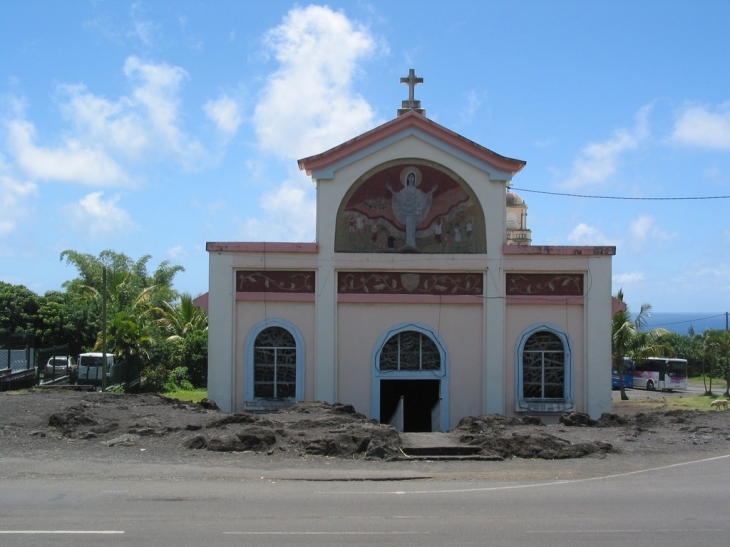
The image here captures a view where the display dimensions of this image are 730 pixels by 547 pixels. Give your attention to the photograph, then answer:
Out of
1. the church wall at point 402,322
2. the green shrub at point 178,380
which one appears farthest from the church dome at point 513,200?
the green shrub at point 178,380

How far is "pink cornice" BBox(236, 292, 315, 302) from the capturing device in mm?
19984

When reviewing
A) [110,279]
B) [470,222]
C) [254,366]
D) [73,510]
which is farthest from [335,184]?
[110,279]

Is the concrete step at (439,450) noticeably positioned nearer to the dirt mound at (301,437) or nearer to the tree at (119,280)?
the dirt mound at (301,437)

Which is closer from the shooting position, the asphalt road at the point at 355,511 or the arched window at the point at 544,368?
the asphalt road at the point at 355,511

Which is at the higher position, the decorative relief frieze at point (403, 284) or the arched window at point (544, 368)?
the decorative relief frieze at point (403, 284)

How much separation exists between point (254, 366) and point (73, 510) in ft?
34.5

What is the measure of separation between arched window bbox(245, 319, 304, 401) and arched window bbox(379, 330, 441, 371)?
7.17 feet

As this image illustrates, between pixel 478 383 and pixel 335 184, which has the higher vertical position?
pixel 335 184

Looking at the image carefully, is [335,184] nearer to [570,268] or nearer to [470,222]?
[470,222]

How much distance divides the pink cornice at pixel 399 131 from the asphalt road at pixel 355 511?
31.4ft

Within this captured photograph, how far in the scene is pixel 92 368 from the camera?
3328 cm

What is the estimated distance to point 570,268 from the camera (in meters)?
20.3

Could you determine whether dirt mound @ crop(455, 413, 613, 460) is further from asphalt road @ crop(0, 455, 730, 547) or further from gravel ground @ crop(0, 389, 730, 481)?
asphalt road @ crop(0, 455, 730, 547)

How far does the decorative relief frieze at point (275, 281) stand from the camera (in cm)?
2011
